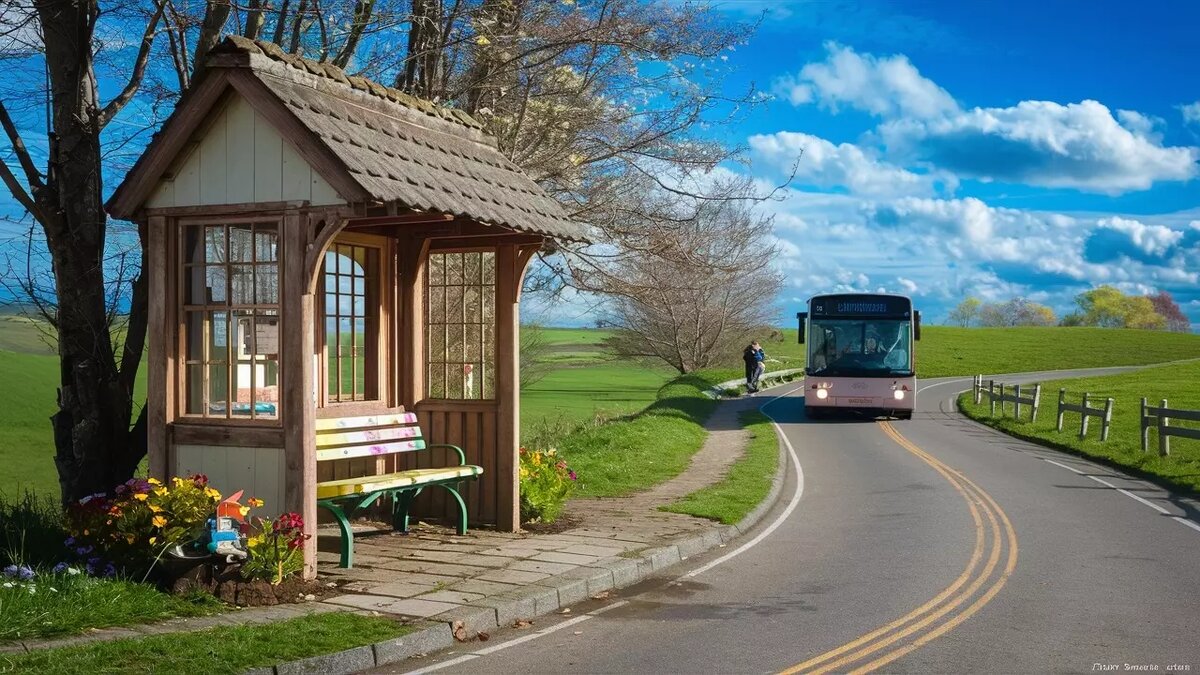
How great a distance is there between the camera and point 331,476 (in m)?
11.5

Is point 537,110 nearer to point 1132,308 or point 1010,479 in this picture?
point 1010,479

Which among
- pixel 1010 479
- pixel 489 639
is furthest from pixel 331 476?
pixel 1010 479

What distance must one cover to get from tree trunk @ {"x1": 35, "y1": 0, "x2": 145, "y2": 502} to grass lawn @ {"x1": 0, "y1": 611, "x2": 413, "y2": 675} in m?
5.01

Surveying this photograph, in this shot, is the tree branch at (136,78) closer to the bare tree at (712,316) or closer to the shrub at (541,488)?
the shrub at (541,488)

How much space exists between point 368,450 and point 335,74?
366 centimetres

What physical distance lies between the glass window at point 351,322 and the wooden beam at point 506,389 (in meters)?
1.34

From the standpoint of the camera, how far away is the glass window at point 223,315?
930 cm

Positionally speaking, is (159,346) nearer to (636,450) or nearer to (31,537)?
(31,537)

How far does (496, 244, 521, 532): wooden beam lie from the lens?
11.5 m

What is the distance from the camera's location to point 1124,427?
28.4 metres

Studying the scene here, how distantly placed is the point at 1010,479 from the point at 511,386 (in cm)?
1031

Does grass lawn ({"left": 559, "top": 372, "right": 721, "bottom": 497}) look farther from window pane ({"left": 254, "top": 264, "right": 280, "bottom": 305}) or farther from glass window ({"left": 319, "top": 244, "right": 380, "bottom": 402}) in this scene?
window pane ({"left": 254, "top": 264, "right": 280, "bottom": 305})

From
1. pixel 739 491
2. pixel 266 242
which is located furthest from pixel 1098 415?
pixel 266 242

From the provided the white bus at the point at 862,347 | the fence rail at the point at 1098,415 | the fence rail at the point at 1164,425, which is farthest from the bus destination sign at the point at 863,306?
the fence rail at the point at 1164,425
